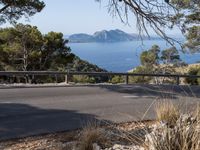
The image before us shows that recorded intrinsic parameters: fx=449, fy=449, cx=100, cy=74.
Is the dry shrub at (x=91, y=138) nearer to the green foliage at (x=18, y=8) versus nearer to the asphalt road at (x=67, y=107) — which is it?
the asphalt road at (x=67, y=107)

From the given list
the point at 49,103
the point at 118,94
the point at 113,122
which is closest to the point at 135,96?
the point at 118,94

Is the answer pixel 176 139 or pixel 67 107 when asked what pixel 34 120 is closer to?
pixel 67 107

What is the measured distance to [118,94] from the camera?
60.4 ft

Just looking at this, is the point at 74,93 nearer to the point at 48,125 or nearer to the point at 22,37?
the point at 48,125

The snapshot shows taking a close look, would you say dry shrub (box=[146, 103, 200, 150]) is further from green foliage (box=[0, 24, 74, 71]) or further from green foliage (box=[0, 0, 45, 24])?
green foliage (box=[0, 24, 74, 71])

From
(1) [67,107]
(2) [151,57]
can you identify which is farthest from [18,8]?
(2) [151,57]

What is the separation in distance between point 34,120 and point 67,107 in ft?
8.10

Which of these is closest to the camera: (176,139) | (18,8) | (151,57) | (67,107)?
(176,139)

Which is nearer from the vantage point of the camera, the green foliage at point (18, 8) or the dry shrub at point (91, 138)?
the dry shrub at point (91, 138)

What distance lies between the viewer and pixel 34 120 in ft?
39.2

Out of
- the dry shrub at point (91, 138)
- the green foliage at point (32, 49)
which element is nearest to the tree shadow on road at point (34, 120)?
the dry shrub at point (91, 138)

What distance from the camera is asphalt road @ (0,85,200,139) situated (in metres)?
11.3

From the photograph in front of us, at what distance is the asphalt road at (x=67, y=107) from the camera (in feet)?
37.2

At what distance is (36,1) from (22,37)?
12.9 meters
